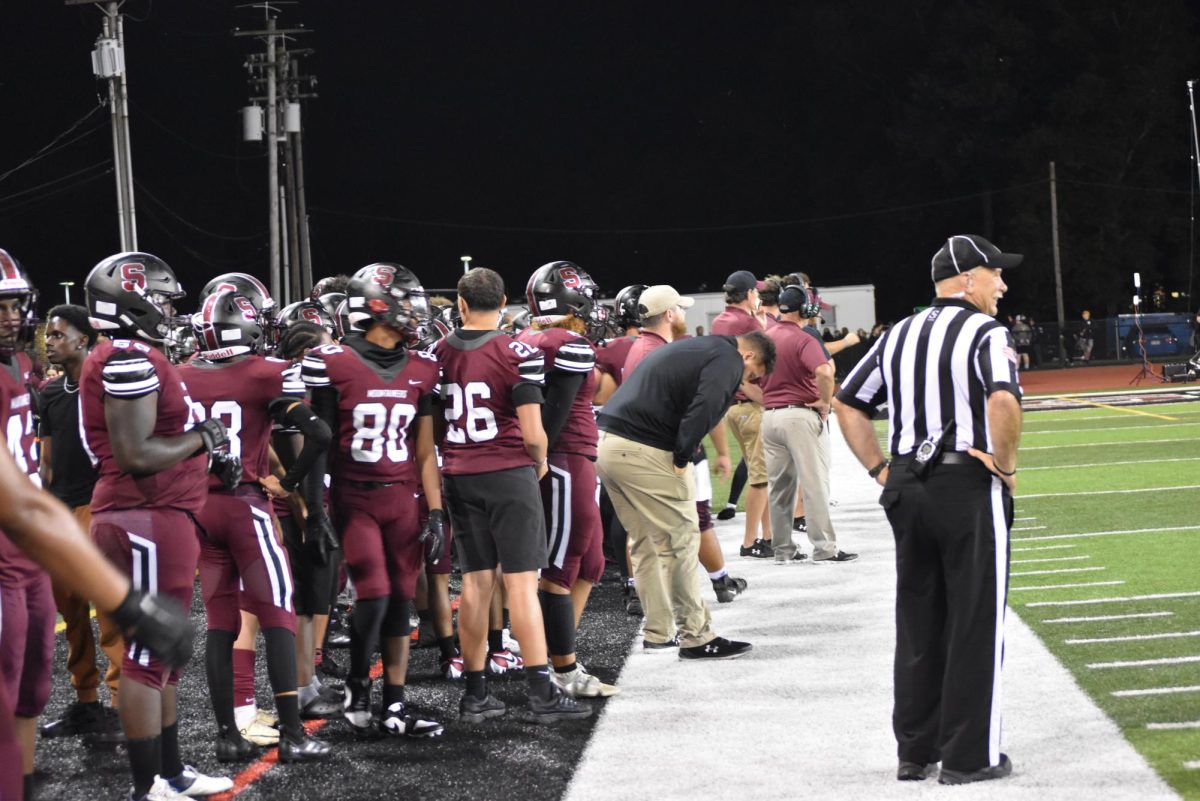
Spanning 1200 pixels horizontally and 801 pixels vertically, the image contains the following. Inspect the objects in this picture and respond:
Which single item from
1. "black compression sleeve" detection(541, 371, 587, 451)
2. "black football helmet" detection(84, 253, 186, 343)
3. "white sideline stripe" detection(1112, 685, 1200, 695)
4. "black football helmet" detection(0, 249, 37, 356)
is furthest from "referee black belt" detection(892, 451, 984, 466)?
"black football helmet" detection(0, 249, 37, 356)

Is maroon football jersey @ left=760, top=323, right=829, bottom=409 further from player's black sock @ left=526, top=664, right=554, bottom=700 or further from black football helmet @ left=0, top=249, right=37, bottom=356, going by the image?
black football helmet @ left=0, top=249, right=37, bottom=356

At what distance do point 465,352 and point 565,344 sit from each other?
526 mm

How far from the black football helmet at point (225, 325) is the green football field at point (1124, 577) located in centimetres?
397

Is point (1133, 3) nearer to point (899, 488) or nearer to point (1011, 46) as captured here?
point (1011, 46)

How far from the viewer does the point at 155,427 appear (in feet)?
16.1

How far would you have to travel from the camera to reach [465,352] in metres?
6.23

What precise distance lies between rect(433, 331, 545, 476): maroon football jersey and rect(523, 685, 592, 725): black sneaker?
110 centimetres

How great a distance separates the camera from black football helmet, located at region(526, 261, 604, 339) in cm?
701

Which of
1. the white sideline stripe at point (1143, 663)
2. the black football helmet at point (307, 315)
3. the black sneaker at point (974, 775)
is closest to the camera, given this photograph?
the black sneaker at point (974, 775)

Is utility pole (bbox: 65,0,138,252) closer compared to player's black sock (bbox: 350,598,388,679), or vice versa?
player's black sock (bbox: 350,598,388,679)

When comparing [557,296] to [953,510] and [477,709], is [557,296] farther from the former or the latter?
[953,510]

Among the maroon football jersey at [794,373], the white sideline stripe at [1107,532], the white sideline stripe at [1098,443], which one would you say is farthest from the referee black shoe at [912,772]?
the white sideline stripe at [1098,443]

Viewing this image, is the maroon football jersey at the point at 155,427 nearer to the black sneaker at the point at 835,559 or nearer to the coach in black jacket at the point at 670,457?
the coach in black jacket at the point at 670,457

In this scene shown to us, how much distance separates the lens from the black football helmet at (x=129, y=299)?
5.05 metres
